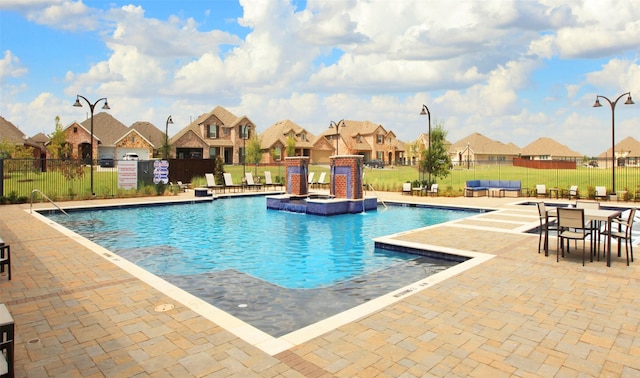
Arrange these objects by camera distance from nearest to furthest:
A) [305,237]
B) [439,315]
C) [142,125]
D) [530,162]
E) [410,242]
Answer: [439,315], [410,242], [305,237], [142,125], [530,162]

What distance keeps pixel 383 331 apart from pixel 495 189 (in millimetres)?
20673

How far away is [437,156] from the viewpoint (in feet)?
83.8

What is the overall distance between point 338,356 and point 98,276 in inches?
192

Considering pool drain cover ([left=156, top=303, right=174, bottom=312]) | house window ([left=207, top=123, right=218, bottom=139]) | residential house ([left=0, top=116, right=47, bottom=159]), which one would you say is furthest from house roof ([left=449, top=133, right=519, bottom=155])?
pool drain cover ([left=156, top=303, right=174, bottom=312])

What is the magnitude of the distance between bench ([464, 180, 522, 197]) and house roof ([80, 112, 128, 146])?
141 feet

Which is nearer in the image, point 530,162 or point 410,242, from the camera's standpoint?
point 410,242

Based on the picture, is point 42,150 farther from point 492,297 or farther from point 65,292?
point 492,297

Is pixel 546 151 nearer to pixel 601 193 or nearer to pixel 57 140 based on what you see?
pixel 601 193

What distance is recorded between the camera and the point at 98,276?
23.5ft

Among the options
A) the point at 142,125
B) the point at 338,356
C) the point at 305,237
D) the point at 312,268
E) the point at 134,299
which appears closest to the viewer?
the point at 338,356

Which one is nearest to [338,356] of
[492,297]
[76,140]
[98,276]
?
[492,297]

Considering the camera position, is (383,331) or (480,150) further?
(480,150)

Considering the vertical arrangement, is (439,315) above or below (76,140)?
below

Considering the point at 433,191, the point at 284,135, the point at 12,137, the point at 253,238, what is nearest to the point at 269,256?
the point at 253,238
